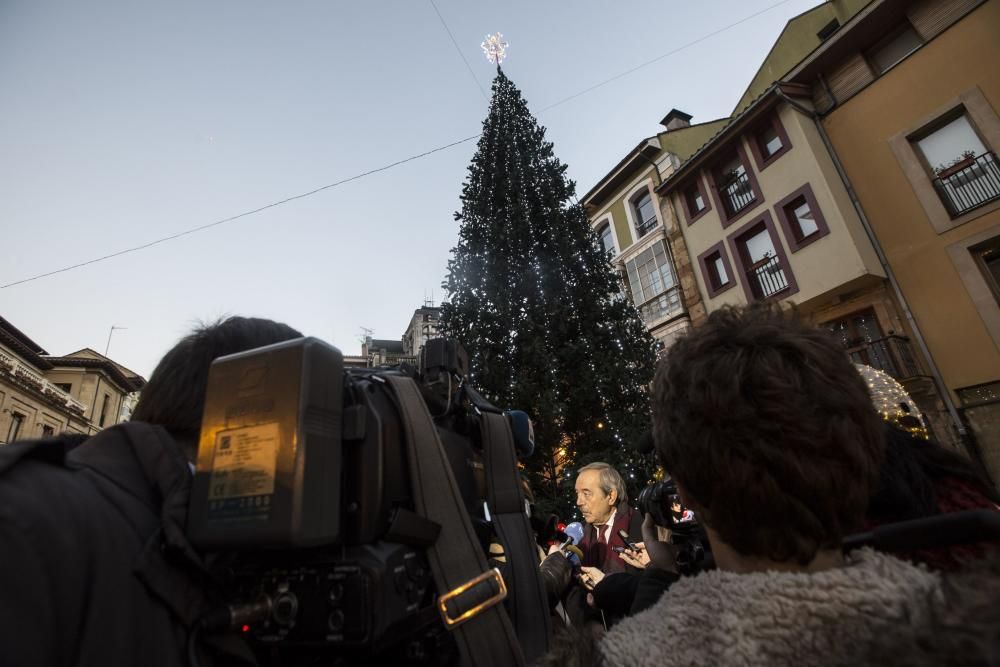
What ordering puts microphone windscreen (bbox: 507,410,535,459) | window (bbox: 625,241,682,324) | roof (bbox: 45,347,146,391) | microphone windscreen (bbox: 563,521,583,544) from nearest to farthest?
1. microphone windscreen (bbox: 507,410,535,459)
2. microphone windscreen (bbox: 563,521,583,544)
3. window (bbox: 625,241,682,324)
4. roof (bbox: 45,347,146,391)

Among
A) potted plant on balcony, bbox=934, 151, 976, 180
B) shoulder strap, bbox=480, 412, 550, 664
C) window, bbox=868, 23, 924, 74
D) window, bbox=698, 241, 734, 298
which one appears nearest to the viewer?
shoulder strap, bbox=480, 412, 550, 664

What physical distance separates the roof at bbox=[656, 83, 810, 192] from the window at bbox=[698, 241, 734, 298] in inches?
109

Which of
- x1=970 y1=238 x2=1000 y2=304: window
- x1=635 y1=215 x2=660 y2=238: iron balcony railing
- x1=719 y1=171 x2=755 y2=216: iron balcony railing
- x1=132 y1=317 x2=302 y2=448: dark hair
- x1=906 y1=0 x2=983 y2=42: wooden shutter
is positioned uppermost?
x1=906 y1=0 x2=983 y2=42: wooden shutter

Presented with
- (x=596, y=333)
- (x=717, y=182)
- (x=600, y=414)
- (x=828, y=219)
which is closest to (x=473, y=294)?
(x=596, y=333)

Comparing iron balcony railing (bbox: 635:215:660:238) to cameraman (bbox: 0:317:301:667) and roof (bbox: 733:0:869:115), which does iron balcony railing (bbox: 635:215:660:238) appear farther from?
cameraman (bbox: 0:317:301:667)

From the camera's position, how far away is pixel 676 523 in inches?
57.9

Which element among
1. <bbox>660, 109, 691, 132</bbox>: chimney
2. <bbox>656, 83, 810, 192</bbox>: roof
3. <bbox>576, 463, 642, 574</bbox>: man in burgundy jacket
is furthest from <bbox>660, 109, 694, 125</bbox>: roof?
<bbox>576, 463, 642, 574</bbox>: man in burgundy jacket

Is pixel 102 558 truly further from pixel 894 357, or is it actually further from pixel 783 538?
pixel 894 357

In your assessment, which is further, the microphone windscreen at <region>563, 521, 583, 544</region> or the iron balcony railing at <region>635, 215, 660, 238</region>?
the iron balcony railing at <region>635, 215, 660, 238</region>

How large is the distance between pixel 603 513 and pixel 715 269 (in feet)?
42.9

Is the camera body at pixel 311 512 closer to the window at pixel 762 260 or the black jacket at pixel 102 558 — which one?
the black jacket at pixel 102 558

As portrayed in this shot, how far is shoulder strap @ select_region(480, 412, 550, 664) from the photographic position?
1241mm

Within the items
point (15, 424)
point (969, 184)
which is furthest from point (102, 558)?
point (15, 424)

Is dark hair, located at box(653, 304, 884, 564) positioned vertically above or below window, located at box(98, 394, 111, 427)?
below
